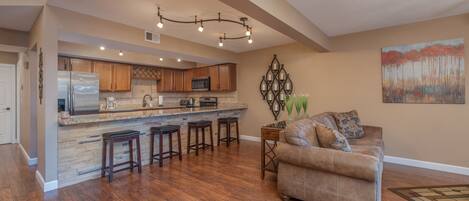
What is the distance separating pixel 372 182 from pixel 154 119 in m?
3.43

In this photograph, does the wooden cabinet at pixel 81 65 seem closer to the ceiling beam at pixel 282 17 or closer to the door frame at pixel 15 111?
the door frame at pixel 15 111

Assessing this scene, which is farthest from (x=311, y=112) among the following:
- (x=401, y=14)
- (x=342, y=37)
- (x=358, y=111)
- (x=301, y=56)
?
(x=401, y=14)

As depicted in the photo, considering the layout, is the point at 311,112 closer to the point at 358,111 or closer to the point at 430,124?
the point at 358,111

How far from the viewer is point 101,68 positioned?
17.8ft

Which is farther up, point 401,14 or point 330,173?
point 401,14

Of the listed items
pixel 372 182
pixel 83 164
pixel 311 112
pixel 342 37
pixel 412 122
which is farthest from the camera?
pixel 311 112

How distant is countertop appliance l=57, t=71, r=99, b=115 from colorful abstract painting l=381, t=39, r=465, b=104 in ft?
19.2

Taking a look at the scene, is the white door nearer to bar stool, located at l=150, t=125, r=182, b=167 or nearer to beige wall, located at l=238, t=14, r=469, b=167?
bar stool, located at l=150, t=125, r=182, b=167

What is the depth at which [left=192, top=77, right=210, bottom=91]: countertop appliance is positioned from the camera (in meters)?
6.47

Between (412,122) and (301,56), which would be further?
(301,56)

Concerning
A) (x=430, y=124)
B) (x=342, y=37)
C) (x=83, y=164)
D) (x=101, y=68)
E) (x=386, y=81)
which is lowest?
(x=83, y=164)

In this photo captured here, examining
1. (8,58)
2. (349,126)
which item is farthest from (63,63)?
(349,126)

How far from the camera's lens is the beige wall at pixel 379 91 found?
3.42m

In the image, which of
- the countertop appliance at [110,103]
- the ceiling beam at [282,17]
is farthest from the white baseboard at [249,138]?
the countertop appliance at [110,103]
